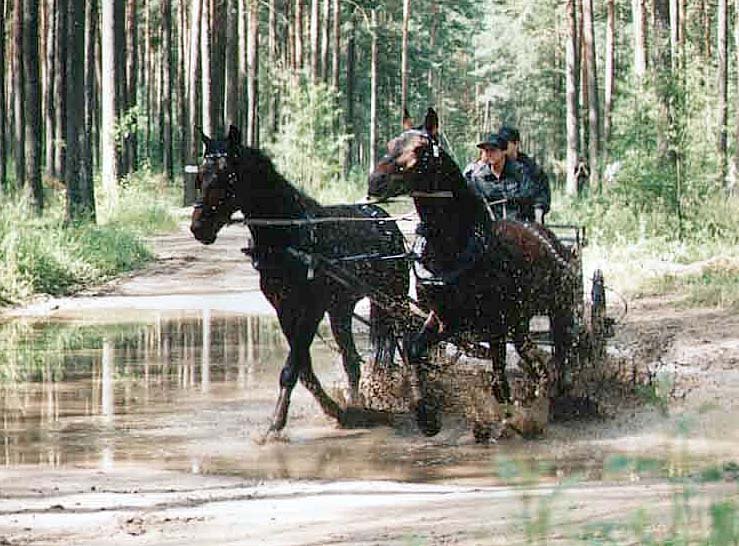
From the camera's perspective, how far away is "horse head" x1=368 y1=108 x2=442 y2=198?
992 cm

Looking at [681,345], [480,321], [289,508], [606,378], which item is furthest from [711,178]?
[289,508]

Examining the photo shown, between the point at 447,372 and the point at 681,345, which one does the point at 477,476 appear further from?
the point at 681,345

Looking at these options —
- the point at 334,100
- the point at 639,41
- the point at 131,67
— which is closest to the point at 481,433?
the point at 639,41

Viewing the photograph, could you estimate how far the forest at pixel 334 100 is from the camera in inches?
1048

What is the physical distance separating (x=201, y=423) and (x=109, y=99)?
26.6m

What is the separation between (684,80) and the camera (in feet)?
86.2

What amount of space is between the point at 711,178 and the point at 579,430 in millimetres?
16773

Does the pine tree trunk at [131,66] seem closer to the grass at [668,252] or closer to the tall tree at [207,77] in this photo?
the tall tree at [207,77]

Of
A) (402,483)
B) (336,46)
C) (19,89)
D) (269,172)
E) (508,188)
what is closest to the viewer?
(402,483)

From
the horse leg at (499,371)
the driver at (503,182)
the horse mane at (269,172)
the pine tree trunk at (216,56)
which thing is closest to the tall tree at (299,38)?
the pine tree trunk at (216,56)

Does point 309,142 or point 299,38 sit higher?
point 299,38

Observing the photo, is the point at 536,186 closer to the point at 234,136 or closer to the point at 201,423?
the point at 234,136

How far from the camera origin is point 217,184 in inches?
432

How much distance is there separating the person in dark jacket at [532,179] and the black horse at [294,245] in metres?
1.34
